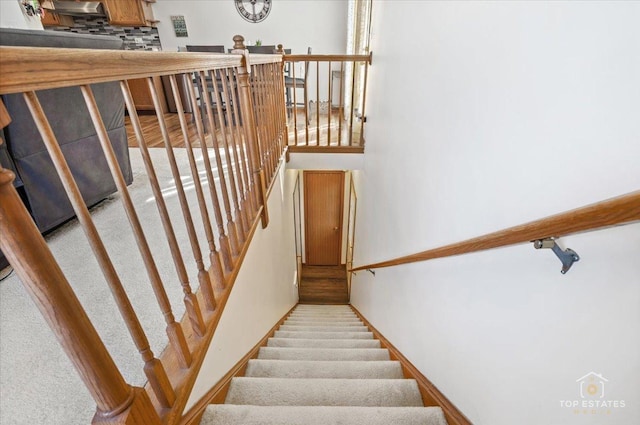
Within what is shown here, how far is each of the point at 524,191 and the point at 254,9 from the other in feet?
20.2

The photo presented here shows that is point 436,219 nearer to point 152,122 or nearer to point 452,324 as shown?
point 452,324

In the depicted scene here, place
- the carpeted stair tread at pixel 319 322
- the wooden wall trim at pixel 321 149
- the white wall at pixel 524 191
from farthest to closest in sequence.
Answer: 1. the wooden wall trim at pixel 321 149
2. the carpeted stair tread at pixel 319 322
3. the white wall at pixel 524 191

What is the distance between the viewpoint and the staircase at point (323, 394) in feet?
3.46

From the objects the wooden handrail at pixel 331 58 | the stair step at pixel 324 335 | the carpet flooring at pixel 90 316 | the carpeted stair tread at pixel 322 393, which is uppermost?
A: the wooden handrail at pixel 331 58

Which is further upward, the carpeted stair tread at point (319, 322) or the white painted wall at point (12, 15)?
the white painted wall at point (12, 15)

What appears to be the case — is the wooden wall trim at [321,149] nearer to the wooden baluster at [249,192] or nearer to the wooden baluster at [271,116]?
the wooden baluster at [271,116]

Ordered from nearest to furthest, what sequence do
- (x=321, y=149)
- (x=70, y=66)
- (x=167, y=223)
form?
(x=70, y=66), (x=167, y=223), (x=321, y=149)

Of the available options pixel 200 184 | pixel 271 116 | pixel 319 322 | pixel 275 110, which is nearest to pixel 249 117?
pixel 200 184

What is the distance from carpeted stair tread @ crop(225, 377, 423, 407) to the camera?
1238 millimetres

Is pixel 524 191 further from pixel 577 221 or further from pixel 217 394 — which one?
pixel 217 394

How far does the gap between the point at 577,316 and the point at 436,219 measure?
681 mm

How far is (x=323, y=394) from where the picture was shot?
49.7 inches

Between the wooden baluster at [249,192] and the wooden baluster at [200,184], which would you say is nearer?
the wooden baluster at [200,184]
